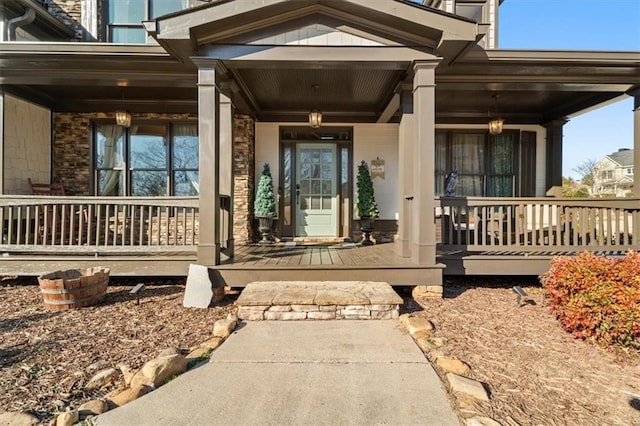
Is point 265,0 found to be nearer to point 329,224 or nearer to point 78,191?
point 329,224

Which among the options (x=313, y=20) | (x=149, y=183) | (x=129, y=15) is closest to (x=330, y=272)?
(x=313, y=20)

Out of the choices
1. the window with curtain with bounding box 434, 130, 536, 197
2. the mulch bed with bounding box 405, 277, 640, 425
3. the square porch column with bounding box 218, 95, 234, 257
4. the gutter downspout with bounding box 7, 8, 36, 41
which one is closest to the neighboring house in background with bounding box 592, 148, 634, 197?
the window with curtain with bounding box 434, 130, 536, 197

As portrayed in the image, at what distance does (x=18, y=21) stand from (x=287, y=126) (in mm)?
4411

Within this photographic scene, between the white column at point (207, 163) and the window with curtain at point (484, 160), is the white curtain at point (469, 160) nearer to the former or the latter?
the window with curtain at point (484, 160)

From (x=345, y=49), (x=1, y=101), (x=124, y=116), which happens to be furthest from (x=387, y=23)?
(x=1, y=101)

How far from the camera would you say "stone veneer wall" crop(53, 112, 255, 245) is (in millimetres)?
6609

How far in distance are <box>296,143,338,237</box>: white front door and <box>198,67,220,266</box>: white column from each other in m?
3.24

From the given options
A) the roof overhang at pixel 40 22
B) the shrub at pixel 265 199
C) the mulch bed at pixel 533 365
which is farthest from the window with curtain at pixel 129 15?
the mulch bed at pixel 533 365

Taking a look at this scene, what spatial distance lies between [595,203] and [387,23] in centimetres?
379

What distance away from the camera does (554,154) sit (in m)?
7.29

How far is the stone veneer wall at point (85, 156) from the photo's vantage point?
6609mm

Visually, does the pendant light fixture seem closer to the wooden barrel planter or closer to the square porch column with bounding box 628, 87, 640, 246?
the wooden barrel planter

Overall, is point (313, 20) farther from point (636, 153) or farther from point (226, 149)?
point (636, 153)

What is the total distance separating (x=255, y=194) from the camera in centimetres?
716
